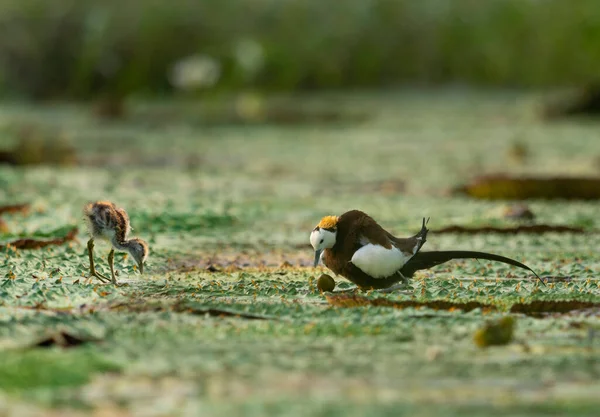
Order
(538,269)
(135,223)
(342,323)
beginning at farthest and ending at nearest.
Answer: (135,223)
(538,269)
(342,323)

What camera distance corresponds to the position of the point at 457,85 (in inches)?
689

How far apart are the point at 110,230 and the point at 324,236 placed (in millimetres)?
894

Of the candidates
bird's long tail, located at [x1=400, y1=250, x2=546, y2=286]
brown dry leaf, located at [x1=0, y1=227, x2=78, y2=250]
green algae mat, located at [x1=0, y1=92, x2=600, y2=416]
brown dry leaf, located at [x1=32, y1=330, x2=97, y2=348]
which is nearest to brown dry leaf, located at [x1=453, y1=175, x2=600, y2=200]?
green algae mat, located at [x1=0, y1=92, x2=600, y2=416]

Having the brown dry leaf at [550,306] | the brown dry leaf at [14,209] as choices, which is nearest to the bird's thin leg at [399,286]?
the brown dry leaf at [550,306]

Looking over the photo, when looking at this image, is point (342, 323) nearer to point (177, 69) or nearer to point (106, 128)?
point (106, 128)

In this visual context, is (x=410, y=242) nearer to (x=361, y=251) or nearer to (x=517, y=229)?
(x=361, y=251)

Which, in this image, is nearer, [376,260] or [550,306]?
[550,306]

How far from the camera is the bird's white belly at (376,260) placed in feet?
14.1

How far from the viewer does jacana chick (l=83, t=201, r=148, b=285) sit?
15.5 ft

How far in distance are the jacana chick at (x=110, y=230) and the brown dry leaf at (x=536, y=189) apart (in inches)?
155

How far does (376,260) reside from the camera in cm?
430

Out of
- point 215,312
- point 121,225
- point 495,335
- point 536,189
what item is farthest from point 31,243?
point 536,189

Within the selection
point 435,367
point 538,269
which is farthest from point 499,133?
point 435,367

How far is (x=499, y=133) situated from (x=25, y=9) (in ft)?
25.8
